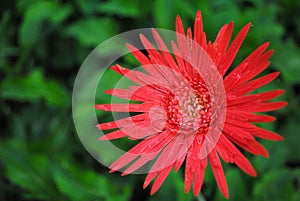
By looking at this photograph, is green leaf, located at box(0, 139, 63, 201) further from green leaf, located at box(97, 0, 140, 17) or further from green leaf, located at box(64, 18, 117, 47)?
green leaf, located at box(97, 0, 140, 17)

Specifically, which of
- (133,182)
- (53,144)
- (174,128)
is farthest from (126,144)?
(174,128)

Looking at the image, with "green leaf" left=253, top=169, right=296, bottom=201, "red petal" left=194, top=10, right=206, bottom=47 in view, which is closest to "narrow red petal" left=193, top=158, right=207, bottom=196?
"red petal" left=194, top=10, right=206, bottom=47

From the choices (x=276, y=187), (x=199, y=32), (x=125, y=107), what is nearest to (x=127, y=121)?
(x=125, y=107)

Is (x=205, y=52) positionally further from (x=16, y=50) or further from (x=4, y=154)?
(x=16, y=50)

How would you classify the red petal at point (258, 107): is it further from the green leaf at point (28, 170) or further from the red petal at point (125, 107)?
the green leaf at point (28, 170)

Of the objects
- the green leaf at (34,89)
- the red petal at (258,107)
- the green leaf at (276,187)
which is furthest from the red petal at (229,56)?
the green leaf at (34,89)

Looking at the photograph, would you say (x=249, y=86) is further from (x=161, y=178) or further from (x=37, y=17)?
(x=37, y=17)

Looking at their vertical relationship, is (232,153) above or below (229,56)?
below
